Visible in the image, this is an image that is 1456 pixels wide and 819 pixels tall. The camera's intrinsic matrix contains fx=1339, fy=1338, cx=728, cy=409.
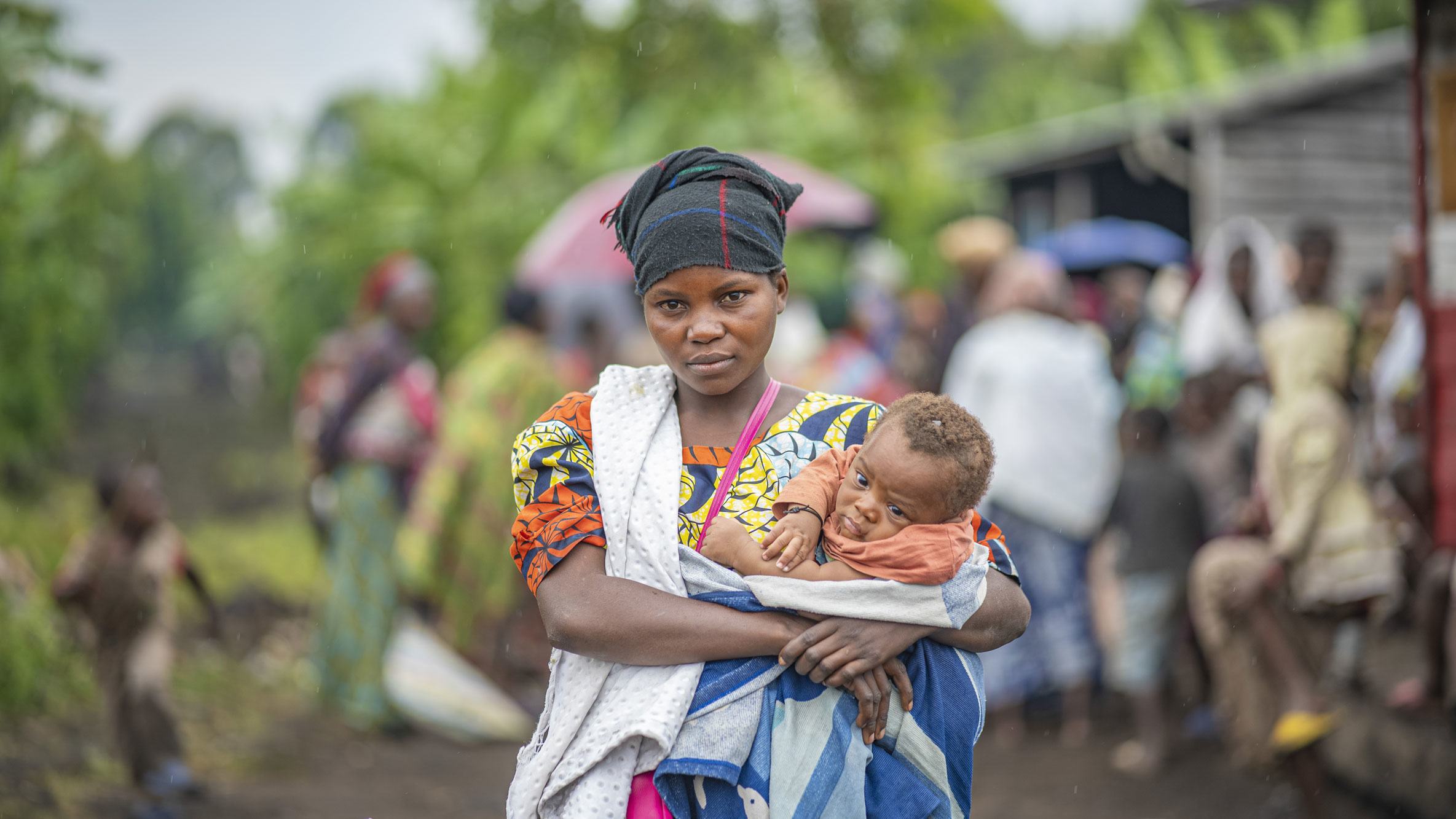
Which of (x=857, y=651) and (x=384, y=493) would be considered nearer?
(x=857, y=651)

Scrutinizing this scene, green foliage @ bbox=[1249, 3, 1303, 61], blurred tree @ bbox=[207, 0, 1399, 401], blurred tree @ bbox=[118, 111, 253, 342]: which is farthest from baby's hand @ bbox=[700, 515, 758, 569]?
green foliage @ bbox=[1249, 3, 1303, 61]

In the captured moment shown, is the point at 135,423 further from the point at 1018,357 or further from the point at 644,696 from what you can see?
the point at 644,696

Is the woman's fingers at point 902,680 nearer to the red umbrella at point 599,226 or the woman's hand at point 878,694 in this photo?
the woman's hand at point 878,694

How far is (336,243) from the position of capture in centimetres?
1413

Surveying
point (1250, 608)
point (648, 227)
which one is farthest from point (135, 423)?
point (648, 227)

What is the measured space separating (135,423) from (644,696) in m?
14.8

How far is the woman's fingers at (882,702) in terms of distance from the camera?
196 cm

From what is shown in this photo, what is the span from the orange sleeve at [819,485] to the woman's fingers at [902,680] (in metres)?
0.24

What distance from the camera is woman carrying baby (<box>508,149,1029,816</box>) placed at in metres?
1.95

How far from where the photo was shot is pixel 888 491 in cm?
196

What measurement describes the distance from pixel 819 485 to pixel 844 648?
245mm

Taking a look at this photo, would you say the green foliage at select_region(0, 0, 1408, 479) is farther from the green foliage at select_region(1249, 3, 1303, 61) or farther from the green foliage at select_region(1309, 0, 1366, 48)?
the green foliage at select_region(1309, 0, 1366, 48)

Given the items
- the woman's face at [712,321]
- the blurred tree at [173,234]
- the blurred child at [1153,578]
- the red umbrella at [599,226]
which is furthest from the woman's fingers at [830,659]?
the blurred tree at [173,234]

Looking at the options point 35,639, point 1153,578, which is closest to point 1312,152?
point 1153,578
